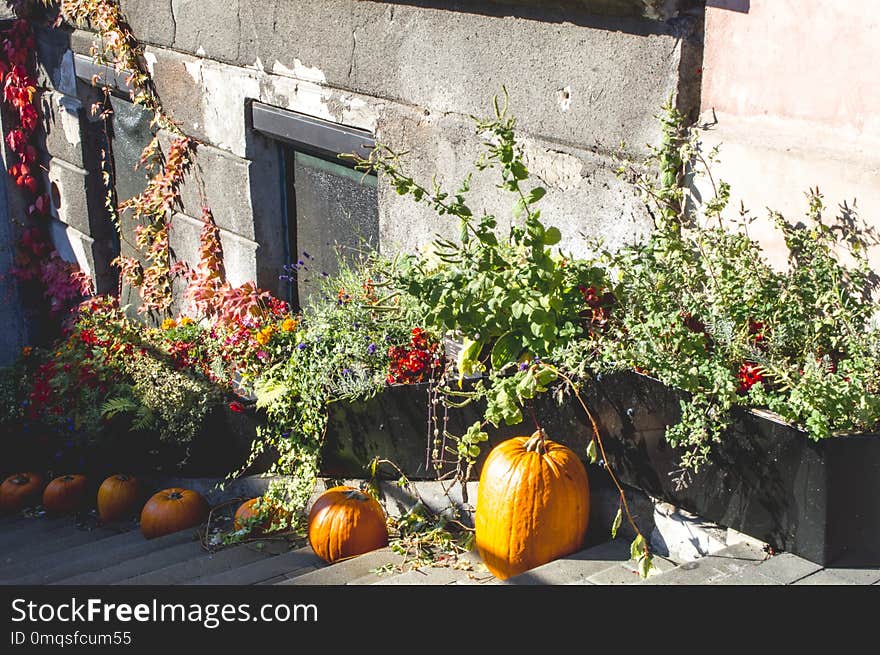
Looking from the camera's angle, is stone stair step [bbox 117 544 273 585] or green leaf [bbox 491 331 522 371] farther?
stone stair step [bbox 117 544 273 585]

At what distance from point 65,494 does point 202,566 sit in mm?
1885

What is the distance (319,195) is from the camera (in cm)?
579

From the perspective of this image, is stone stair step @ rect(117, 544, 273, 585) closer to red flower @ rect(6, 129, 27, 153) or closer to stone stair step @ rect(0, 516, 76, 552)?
stone stair step @ rect(0, 516, 76, 552)

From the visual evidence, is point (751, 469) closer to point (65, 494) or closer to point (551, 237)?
point (551, 237)

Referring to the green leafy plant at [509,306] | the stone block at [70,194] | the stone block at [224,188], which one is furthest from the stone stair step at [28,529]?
the green leafy plant at [509,306]

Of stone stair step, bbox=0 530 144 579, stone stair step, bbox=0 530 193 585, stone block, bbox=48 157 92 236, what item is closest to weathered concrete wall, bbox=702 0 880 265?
stone stair step, bbox=0 530 193 585

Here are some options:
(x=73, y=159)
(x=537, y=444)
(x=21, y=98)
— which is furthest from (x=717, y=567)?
(x=21, y=98)

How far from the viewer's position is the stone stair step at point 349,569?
3.83 metres

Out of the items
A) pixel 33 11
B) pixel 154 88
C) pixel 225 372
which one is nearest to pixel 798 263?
pixel 225 372

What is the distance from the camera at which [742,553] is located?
122 inches

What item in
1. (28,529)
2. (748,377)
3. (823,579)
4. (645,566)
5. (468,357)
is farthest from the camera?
(28,529)

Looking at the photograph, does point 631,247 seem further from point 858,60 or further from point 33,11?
point 33,11

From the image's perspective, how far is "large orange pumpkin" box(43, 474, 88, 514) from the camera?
5891mm

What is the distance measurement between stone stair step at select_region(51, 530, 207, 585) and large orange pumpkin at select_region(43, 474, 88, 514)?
49.6 inches
